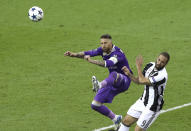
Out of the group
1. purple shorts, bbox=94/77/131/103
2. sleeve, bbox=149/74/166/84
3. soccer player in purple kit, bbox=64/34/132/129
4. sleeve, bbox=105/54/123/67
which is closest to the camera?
sleeve, bbox=149/74/166/84

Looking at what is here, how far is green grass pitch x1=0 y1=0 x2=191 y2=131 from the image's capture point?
13.8 meters

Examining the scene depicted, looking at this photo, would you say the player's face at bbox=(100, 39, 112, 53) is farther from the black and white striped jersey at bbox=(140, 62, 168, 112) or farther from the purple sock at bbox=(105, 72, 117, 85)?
the black and white striped jersey at bbox=(140, 62, 168, 112)

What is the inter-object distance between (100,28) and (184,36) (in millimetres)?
4404

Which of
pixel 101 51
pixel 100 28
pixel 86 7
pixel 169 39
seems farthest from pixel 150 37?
Answer: pixel 101 51

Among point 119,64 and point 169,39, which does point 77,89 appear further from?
point 169,39

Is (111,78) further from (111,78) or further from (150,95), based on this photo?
(150,95)

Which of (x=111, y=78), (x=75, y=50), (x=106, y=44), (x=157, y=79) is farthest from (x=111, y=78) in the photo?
(x=75, y=50)

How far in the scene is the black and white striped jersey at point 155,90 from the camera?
35.5 ft

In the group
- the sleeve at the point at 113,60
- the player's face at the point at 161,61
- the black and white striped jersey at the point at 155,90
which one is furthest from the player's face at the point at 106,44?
the player's face at the point at 161,61

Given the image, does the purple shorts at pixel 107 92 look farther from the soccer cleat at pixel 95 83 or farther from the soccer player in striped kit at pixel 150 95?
the soccer player in striped kit at pixel 150 95

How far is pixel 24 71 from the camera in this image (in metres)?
18.4

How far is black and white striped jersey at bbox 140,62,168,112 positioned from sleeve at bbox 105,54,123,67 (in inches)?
50.2

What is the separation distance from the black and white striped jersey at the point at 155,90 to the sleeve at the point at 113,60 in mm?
1275

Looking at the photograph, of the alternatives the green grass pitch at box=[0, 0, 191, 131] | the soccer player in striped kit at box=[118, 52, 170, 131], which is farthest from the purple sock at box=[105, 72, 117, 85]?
the green grass pitch at box=[0, 0, 191, 131]
